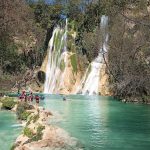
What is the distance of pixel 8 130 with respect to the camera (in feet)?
94.4

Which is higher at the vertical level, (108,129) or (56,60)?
(56,60)

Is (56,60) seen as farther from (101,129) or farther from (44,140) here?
(44,140)

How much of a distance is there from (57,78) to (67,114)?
46491 millimetres

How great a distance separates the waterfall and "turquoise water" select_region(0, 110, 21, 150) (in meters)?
46.6

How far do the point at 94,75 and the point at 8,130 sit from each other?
171 feet

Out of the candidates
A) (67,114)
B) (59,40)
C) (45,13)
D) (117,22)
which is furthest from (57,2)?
(67,114)

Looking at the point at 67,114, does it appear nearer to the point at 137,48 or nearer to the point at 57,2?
the point at 137,48

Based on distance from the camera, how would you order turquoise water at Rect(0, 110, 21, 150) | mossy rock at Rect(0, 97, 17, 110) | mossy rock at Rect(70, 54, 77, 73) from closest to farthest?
turquoise water at Rect(0, 110, 21, 150) → mossy rock at Rect(0, 97, 17, 110) → mossy rock at Rect(70, 54, 77, 73)

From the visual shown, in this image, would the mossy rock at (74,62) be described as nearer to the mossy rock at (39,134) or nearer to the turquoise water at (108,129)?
the turquoise water at (108,129)

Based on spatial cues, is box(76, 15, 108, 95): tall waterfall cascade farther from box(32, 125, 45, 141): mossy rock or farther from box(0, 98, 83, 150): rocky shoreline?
box(32, 125, 45, 141): mossy rock

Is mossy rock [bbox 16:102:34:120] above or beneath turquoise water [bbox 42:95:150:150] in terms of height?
above

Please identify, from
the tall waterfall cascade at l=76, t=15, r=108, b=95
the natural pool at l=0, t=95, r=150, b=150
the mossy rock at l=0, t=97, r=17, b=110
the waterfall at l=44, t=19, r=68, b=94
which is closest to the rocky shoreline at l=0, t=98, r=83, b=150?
the natural pool at l=0, t=95, r=150, b=150

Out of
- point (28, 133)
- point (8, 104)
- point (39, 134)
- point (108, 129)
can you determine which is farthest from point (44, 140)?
point (8, 104)

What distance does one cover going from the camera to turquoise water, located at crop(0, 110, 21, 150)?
2391cm
